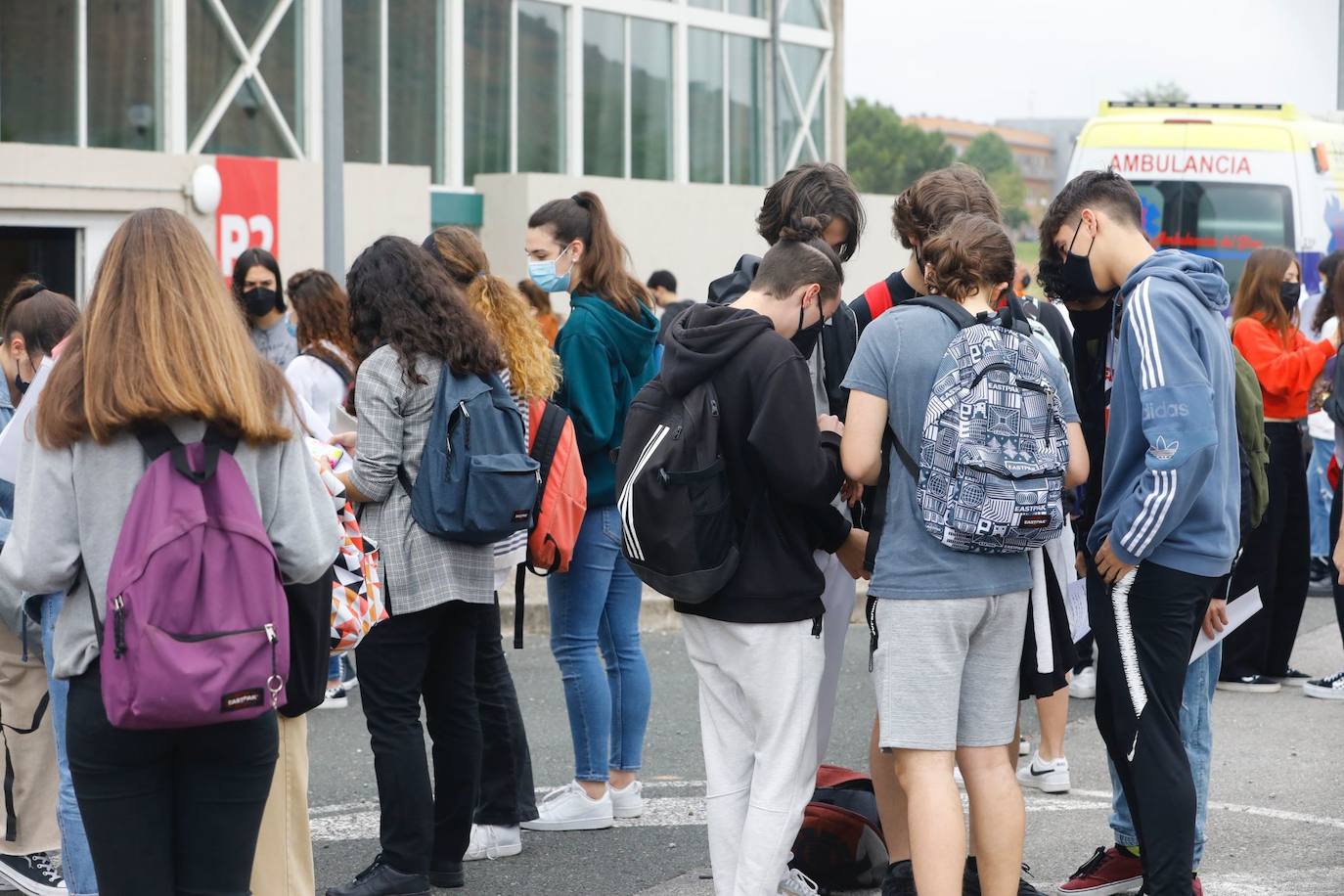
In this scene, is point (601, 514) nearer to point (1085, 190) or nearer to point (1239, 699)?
point (1085, 190)

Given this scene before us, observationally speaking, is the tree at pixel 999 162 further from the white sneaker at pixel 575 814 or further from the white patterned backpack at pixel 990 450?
the white patterned backpack at pixel 990 450

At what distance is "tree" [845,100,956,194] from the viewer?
123062 mm

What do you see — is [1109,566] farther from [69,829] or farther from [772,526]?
[69,829]

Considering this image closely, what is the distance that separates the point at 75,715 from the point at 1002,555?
2.20m

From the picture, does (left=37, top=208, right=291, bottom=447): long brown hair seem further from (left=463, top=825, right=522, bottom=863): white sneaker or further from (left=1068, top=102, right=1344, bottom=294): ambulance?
(left=1068, top=102, right=1344, bottom=294): ambulance

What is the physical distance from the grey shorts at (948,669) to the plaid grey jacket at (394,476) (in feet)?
4.27

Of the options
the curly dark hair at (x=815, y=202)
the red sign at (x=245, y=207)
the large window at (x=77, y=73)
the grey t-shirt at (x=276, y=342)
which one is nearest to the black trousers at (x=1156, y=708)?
the curly dark hair at (x=815, y=202)

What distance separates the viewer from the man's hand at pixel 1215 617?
15.3 ft

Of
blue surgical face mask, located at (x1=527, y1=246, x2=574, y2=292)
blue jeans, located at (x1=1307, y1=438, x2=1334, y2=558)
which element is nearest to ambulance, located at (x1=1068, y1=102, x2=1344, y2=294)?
blue jeans, located at (x1=1307, y1=438, x2=1334, y2=558)

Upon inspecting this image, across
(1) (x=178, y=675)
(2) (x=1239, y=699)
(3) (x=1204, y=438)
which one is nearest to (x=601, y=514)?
(3) (x=1204, y=438)

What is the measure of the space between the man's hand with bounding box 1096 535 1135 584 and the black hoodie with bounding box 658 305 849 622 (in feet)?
2.51

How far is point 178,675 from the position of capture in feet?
9.82

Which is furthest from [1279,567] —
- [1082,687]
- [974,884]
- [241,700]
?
[241,700]

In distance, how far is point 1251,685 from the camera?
773cm
